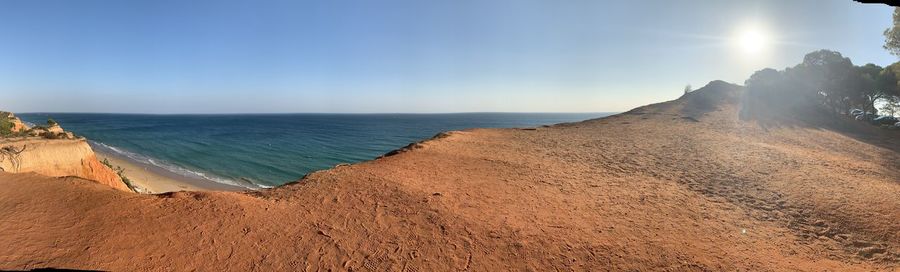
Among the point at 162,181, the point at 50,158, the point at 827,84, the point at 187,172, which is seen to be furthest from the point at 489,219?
the point at 827,84

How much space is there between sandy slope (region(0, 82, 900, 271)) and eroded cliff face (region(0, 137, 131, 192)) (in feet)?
7.53

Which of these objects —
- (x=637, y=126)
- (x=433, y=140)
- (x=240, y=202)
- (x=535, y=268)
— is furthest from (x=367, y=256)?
(x=637, y=126)

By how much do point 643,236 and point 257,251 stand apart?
290 inches

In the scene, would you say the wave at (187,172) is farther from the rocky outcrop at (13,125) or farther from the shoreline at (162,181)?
the rocky outcrop at (13,125)

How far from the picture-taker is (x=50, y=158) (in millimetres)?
12055

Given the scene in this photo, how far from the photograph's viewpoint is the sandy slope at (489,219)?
6488 millimetres

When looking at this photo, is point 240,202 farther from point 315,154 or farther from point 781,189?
point 315,154

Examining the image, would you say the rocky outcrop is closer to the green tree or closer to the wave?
the wave

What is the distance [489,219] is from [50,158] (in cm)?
1417

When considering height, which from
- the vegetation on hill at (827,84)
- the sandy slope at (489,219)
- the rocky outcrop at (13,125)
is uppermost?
the vegetation on hill at (827,84)

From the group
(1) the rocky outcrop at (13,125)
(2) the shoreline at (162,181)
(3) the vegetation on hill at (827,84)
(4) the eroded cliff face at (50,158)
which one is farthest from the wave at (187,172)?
(3) the vegetation on hill at (827,84)

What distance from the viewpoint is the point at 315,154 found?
1817 inches

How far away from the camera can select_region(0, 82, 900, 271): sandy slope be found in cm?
649

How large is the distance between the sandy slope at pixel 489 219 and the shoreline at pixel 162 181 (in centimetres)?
1882
